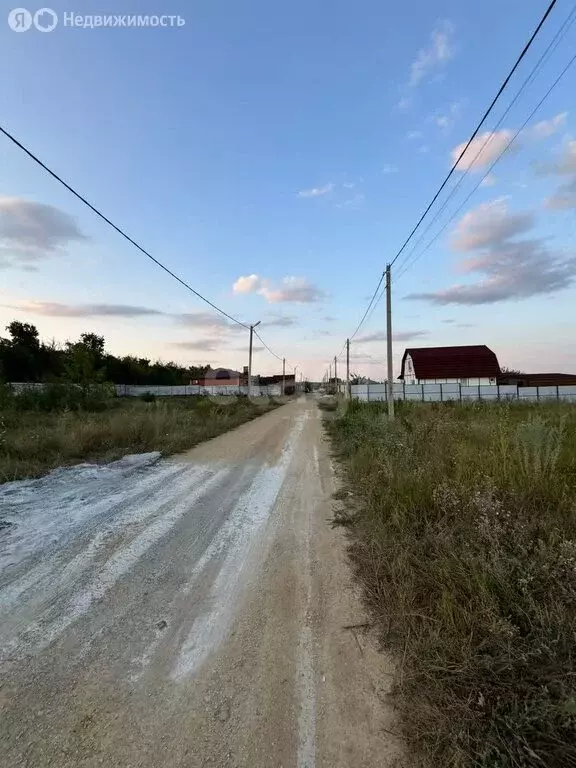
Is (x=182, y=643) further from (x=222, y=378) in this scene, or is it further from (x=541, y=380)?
(x=222, y=378)

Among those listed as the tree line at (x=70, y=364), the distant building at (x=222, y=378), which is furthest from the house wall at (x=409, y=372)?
the distant building at (x=222, y=378)

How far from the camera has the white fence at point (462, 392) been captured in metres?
35.5

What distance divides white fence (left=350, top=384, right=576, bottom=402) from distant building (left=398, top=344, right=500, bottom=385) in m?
6.29

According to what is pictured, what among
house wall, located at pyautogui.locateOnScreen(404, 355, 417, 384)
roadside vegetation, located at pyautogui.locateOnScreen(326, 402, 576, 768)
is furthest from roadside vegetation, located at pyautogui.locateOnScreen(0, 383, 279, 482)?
house wall, located at pyautogui.locateOnScreen(404, 355, 417, 384)

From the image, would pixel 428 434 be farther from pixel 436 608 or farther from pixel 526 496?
pixel 436 608

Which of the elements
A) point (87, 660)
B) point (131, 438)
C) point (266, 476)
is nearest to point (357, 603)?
point (87, 660)

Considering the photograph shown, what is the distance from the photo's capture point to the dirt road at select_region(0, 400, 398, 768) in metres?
1.92

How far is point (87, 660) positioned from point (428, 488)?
3.66 m

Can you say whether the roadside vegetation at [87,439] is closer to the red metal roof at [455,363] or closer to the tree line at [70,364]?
the tree line at [70,364]

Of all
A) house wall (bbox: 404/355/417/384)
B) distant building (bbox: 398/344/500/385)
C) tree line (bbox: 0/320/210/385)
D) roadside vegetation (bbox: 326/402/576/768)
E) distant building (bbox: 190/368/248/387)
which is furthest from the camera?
distant building (bbox: 190/368/248/387)

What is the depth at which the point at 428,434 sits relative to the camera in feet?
27.2

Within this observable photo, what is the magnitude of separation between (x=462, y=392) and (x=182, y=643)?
3854cm

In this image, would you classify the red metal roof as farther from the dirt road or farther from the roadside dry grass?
the dirt road

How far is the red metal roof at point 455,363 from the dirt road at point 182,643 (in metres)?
43.8
